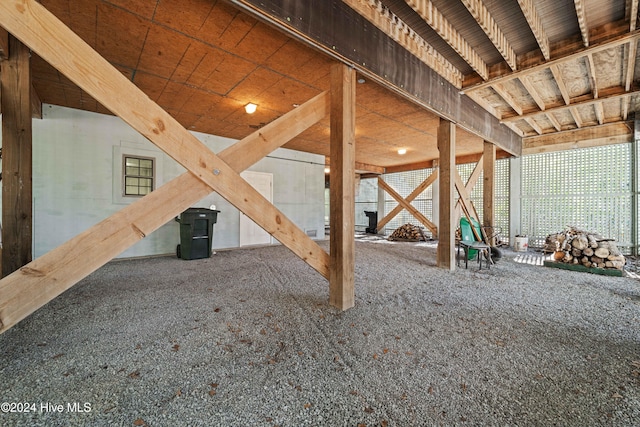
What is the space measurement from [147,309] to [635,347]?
424 cm

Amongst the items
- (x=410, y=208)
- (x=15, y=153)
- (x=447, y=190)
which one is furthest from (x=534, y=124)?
(x=15, y=153)

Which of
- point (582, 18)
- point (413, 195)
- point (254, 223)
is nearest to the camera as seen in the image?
point (582, 18)

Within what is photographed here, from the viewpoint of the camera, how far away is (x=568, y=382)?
1517mm

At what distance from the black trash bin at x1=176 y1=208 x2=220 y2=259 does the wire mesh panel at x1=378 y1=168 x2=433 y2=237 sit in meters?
7.50

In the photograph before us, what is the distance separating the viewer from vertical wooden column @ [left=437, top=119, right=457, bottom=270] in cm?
415

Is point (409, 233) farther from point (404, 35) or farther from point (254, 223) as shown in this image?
point (404, 35)

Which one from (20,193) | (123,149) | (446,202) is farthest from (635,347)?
(123,149)

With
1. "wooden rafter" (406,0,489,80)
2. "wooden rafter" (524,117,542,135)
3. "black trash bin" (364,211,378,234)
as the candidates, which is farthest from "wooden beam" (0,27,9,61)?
"black trash bin" (364,211,378,234)

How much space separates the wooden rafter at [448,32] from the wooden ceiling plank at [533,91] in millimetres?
705

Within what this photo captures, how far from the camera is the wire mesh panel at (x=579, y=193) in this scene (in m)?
5.58

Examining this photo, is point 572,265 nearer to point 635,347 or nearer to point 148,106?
point 635,347

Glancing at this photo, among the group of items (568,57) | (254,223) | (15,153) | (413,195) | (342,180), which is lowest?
(254,223)

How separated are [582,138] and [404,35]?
6.09 metres

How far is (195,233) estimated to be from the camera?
506 centimetres
